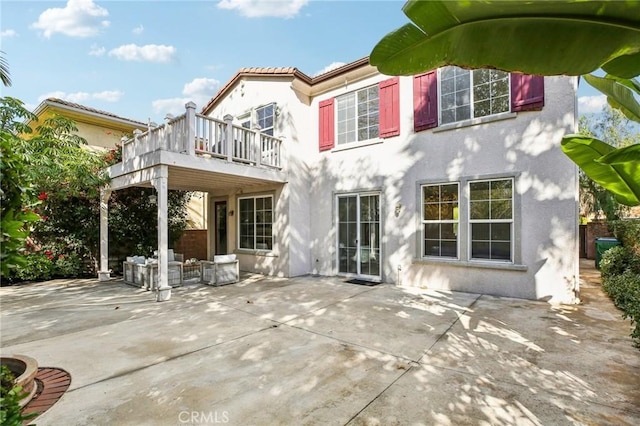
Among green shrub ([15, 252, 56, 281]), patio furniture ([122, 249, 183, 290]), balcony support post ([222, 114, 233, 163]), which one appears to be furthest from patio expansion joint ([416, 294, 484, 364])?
green shrub ([15, 252, 56, 281])

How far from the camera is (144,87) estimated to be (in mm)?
9875

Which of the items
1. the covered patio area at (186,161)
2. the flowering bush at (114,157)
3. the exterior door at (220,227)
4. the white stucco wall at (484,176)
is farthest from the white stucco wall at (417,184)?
the flowering bush at (114,157)

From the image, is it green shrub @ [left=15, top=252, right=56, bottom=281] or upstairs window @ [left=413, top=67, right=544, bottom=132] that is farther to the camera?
green shrub @ [left=15, top=252, right=56, bottom=281]

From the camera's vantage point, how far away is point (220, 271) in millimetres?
Result: 8516

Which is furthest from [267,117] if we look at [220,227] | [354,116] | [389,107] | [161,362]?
[161,362]

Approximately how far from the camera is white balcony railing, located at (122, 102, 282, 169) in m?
7.18

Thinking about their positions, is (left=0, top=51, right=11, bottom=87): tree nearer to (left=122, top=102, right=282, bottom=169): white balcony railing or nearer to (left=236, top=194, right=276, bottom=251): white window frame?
(left=122, top=102, right=282, bottom=169): white balcony railing

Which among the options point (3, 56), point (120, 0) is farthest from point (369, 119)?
point (3, 56)

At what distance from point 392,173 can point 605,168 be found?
5.79 m

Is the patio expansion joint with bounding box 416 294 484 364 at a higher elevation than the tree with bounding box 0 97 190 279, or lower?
lower

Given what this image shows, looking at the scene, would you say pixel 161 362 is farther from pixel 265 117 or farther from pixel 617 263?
pixel 617 263

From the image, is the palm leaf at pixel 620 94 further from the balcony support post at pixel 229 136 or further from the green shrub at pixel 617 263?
the balcony support post at pixel 229 136

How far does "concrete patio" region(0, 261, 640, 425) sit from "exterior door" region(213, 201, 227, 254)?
218 inches

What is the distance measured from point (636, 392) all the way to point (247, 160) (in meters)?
8.21
